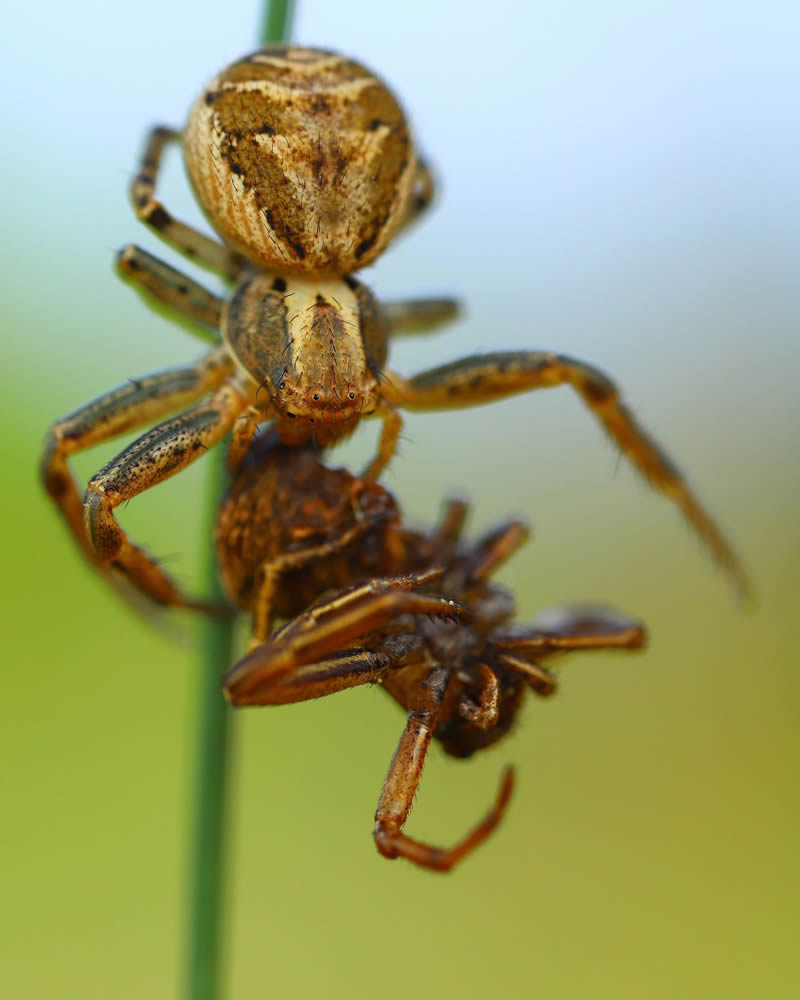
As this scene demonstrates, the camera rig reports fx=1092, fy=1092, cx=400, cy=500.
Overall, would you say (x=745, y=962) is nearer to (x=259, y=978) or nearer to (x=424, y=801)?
(x=424, y=801)

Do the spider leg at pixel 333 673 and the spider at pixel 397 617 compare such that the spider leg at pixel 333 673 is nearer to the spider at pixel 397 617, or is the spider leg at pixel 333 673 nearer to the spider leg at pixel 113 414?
the spider at pixel 397 617

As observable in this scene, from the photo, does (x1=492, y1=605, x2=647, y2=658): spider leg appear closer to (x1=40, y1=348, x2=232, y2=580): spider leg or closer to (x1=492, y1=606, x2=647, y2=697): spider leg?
(x1=492, y1=606, x2=647, y2=697): spider leg

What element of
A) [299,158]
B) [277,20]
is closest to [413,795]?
[299,158]

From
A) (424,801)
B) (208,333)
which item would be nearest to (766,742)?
(424,801)

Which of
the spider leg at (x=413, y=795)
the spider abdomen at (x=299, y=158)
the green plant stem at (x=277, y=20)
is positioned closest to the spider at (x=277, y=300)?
the spider abdomen at (x=299, y=158)

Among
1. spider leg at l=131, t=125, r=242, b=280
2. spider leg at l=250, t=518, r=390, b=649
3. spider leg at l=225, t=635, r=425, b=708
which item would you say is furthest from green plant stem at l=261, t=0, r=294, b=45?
spider leg at l=225, t=635, r=425, b=708

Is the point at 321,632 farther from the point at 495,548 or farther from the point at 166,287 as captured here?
the point at 166,287

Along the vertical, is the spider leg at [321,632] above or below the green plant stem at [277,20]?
below
